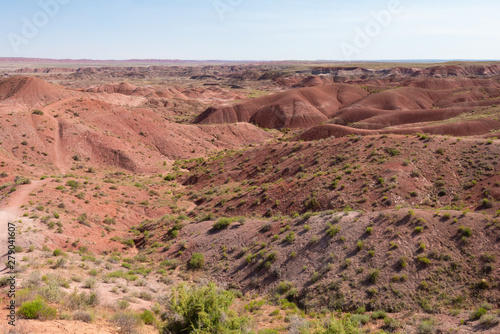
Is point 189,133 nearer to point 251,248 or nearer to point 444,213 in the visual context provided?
point 251,248

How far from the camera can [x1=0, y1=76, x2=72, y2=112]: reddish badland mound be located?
57.6 m

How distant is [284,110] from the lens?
267ft

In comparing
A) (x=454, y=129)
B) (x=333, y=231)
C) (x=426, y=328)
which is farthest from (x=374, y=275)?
(x=454, y=129)

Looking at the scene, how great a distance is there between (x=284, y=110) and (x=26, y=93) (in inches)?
2212

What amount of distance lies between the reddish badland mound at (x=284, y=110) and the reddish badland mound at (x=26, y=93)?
3288 cm

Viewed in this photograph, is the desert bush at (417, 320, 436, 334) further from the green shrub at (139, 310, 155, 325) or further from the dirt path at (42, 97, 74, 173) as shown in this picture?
the dirt path at (42, 97, 74, 173)

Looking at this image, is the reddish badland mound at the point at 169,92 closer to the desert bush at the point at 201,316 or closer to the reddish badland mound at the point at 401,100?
the reddish badland mound at the point at 401,100

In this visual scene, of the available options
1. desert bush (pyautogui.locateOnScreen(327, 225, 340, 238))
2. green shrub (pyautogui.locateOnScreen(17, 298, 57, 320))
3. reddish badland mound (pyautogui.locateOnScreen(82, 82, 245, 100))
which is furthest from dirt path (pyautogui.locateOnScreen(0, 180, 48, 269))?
reddish badland mound (pyautogui.locateOnScreen(82, 82, 245, 100))

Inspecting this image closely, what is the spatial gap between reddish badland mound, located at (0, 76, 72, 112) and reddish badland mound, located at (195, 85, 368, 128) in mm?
32880

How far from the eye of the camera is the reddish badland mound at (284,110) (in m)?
79.6

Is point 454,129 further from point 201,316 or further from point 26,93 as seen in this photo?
point 26,93

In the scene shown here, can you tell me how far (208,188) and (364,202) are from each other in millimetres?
18256

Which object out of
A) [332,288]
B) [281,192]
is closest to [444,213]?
[332,288]

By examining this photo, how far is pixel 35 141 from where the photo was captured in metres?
41.3
